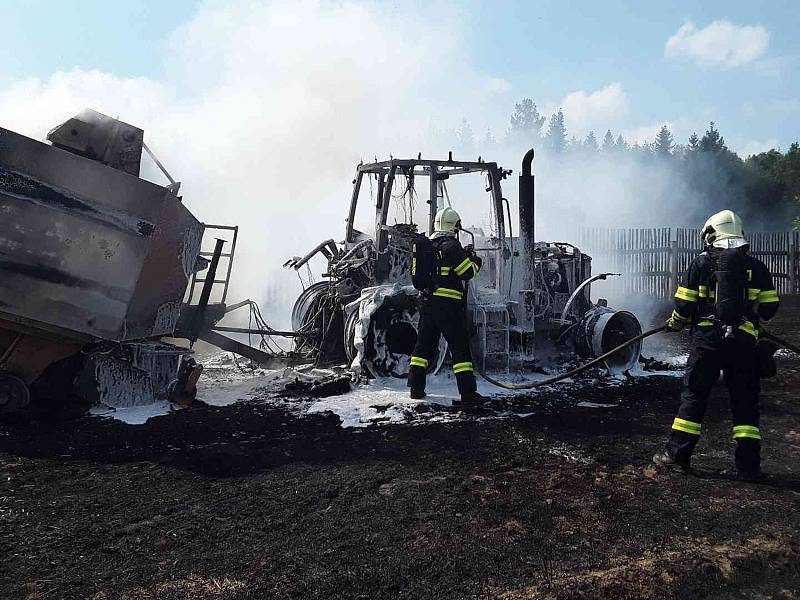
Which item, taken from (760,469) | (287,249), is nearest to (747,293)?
(760,469)

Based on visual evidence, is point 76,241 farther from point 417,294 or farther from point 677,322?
point 677,322

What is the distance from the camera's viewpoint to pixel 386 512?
342 centimetres

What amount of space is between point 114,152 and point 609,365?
608 centimetres

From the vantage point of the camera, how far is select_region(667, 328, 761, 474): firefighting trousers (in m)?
4.04

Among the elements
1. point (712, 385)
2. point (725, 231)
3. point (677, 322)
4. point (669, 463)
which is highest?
point (725, 231)

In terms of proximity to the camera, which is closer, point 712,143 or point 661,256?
point 661,256

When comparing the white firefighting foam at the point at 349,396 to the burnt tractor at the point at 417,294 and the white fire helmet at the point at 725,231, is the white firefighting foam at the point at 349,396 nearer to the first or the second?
the burnt tractor at the point at 417,294

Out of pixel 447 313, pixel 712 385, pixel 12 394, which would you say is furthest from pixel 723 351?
pixel 12 394

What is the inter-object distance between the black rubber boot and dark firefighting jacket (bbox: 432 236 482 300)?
2500mm

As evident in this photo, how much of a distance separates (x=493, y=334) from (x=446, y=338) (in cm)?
106

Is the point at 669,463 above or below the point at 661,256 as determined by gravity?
below

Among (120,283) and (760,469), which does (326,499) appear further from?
(120,283)

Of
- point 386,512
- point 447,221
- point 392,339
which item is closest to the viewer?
point 386,512

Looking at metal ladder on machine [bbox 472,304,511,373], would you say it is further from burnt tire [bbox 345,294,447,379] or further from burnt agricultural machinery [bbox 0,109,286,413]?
burnt agricultural machinery [bbox 0,109,286,413]
